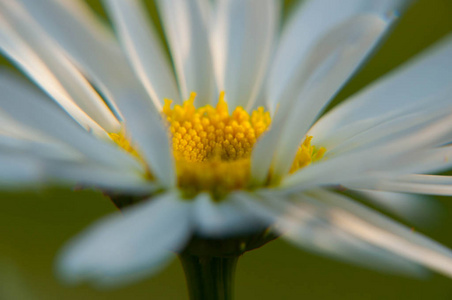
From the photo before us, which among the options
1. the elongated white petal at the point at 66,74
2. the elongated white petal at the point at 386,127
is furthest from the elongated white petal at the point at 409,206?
the elongated white petal at the point at 66,74

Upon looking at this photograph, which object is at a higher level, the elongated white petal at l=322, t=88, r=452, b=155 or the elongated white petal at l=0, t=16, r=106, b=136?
the elongated white petal at l=0, t=16, r=106, b=136

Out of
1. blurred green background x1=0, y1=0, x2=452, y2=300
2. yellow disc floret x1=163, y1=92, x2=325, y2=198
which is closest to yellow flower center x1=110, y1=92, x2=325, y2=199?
yellow disc floret x1=163, y1=92, x2=325, y2=198

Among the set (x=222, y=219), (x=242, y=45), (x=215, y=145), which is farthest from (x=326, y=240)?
(x=242, y=45)

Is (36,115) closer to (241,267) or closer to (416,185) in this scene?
(416,185)

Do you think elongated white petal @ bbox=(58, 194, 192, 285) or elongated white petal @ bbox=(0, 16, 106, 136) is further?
elongated white petal @ bbox=(0, 16, 106, 136)

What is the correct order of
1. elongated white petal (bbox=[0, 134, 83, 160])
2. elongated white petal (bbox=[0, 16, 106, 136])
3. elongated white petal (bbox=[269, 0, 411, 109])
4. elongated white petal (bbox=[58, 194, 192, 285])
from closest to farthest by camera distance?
1. elongated white petal (bbox=[58, 194, 192, 285])
2. elongated white petal (bbox=[0, 134, 83, 160])
3. elongated white petal (bbox=[0, 16, 106, 136])
4. elongated white petal (bbox=[269, 0, 411, 109])

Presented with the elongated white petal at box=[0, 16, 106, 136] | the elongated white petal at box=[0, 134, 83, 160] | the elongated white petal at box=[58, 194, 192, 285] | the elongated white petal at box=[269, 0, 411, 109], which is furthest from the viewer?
the elongated white petal at box=[269, 0, 411, 109]

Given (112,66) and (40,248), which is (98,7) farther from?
(112,66)

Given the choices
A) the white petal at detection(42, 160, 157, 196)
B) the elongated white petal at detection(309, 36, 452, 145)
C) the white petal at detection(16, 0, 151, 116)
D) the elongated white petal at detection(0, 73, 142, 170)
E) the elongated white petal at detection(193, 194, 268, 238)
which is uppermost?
the white petal at detection(16, 0, 151, 116)

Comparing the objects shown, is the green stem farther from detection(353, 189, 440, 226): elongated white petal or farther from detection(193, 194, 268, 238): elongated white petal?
detection(353, 189, 440, 226): elongated white petal
